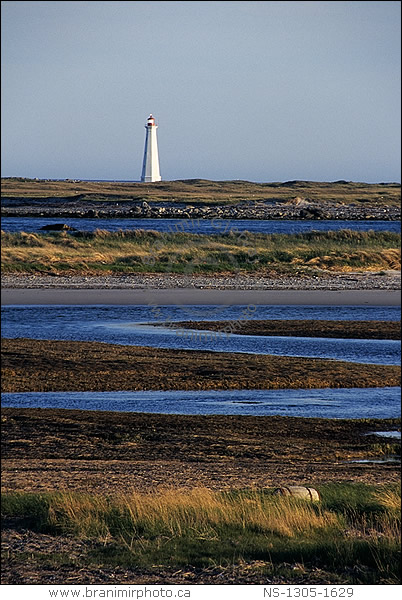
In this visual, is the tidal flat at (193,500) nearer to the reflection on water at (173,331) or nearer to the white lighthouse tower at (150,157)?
the reflection on water at (173,331)

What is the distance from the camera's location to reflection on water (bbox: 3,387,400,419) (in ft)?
45.9

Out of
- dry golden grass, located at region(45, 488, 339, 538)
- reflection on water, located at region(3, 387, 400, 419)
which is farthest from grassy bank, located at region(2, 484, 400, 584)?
reflection on water, located at region(3, 387, 400, 419)

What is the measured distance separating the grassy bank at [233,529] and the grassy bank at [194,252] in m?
24.1

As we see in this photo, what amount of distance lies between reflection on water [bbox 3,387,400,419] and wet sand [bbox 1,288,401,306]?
1093 centimetres

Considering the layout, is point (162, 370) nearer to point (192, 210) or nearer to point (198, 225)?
point (198, 225)

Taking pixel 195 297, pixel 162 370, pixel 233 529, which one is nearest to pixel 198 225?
pixel 195 297

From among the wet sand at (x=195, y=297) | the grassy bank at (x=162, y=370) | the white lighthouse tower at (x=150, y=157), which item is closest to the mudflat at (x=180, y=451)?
the grassy bank at (x=162, y=370)

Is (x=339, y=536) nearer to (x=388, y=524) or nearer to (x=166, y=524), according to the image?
(x=388, y=524)

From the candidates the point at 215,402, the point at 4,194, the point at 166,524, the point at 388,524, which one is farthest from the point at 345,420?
the point at 4,194

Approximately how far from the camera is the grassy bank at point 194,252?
111 ft

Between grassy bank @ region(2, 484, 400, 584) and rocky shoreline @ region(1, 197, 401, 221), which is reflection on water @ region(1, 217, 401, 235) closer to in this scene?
rocky shoreline @ region(1, 197, 401, 221)

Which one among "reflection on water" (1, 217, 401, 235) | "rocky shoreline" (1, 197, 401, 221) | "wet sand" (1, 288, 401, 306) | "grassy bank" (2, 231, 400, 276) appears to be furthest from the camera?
"rocky shoreline" (1, 197, 401, 221)

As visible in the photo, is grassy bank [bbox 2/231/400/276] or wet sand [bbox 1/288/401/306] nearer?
wet sand [bbox 1/288/401/306]

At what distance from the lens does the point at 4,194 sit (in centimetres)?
5966
